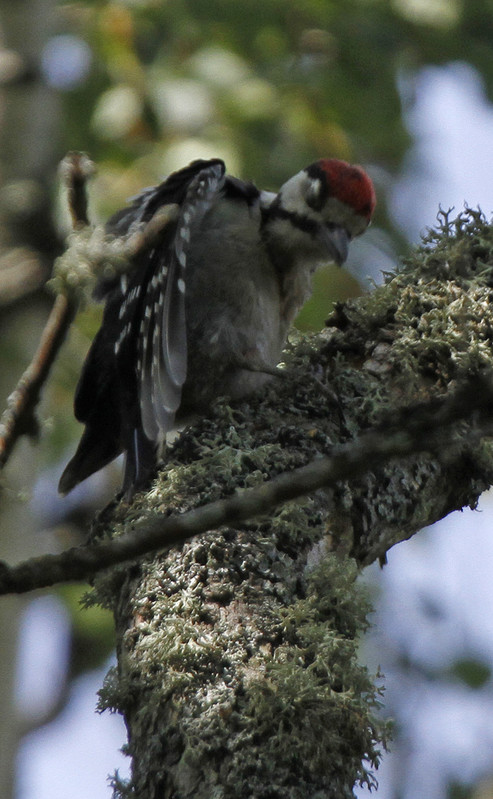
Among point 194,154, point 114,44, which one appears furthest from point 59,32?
point 194,154

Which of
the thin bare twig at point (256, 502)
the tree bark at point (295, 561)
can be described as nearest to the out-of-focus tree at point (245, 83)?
the tree bark at point (295, 561)

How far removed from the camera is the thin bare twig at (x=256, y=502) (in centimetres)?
114

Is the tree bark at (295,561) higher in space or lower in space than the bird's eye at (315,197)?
lower

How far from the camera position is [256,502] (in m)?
1.22

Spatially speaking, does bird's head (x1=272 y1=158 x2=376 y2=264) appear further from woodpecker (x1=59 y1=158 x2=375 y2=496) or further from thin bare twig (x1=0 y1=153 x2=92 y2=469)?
thin bare twig (x1=0 y1=153 x2=92 y2=469)

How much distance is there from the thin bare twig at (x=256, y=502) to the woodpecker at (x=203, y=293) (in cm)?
138

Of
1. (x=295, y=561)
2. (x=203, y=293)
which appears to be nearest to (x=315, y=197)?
(x=203, y=293)

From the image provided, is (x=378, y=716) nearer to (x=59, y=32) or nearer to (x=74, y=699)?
(x=59, y=32)

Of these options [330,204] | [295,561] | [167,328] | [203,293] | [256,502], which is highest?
[330,204]

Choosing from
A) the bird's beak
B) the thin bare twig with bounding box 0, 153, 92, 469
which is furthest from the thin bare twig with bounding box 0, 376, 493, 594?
the bird's beak

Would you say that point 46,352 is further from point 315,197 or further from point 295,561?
point 315,197

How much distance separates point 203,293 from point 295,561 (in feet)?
4.18

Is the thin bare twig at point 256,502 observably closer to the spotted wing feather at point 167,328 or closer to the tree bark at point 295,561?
the tree bark at point 295,561

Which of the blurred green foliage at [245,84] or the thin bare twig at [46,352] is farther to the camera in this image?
the blurred green foliage at [245,84]
